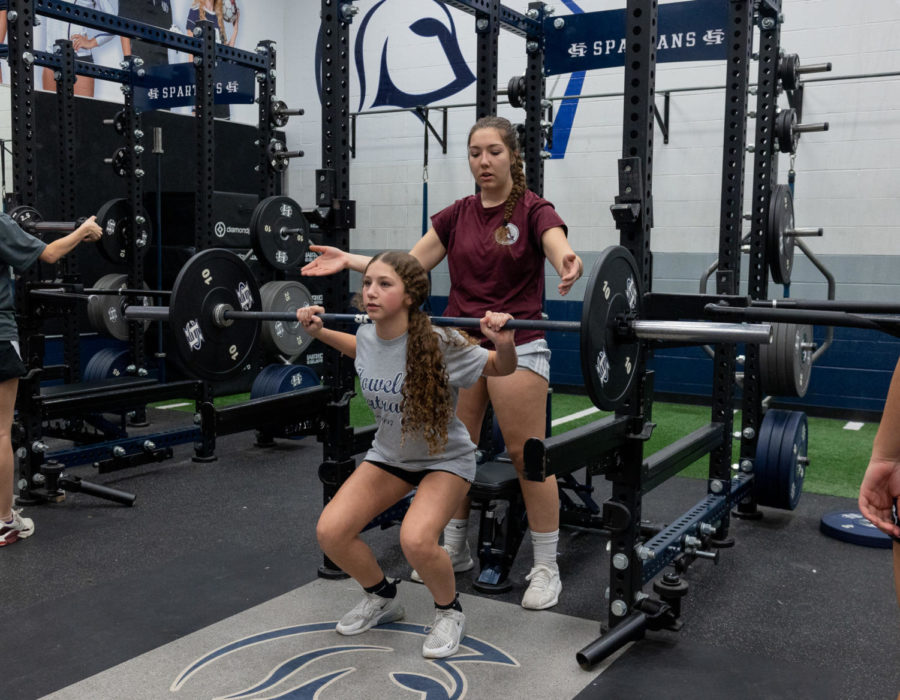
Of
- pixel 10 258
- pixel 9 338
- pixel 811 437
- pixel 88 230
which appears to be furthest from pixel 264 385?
pixel 811 437

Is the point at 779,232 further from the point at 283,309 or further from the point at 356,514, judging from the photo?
the point at 283,309

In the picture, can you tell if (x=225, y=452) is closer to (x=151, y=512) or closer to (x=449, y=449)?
(x=151, y=512)

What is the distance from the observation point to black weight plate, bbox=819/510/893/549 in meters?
3.29

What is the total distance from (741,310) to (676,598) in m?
1.30

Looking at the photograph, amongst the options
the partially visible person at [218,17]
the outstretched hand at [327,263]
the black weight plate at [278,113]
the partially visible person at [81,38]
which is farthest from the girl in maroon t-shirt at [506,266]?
the partially visible person at [218,17]

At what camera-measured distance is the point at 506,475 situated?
2.79m

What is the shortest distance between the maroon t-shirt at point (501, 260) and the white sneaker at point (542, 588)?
2.43 feet

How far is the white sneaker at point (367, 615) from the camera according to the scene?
2.44 m

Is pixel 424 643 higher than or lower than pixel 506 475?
lower

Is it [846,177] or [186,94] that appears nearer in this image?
[186,94]

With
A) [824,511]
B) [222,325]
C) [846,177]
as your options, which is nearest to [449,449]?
[222,325]

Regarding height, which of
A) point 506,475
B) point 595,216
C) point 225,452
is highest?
point 595,216

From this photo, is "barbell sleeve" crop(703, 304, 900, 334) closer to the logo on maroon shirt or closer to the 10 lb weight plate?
the logo on maroon shirt

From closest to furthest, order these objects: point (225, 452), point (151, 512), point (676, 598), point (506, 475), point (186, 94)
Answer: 1. point (676, 598)
2. point (506, 475)
3. point (151, 512)
4. point (225, 452)
5. point (186, 94)
